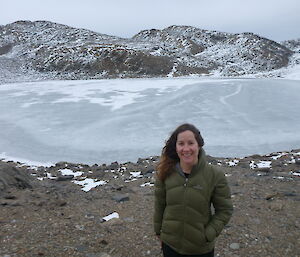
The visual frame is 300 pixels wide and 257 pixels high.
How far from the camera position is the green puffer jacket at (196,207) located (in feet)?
9.55

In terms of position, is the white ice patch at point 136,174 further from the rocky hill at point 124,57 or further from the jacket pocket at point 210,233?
the rocky hill at point 124,57

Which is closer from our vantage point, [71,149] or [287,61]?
[71,149]

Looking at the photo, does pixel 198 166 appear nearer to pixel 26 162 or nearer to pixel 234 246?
pixel 234 246

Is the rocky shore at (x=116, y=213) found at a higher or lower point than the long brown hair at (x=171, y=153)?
lower

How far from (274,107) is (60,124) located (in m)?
10.5

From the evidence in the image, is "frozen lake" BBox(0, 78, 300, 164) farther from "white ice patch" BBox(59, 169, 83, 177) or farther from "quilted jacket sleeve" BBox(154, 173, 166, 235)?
"quilted jacket sleeve" BBox(154, 173, 166, 235)

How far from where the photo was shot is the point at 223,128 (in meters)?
13.8

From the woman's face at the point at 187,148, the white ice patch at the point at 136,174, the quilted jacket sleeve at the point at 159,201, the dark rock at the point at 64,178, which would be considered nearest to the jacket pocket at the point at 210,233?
the quilted jacket sleeve at the point at 159,201

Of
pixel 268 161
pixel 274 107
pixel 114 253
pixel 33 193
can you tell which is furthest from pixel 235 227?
pixel 274 107

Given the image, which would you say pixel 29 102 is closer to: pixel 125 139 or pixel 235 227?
pixel 125 139

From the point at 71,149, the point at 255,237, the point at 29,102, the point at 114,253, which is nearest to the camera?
the point at 114,253

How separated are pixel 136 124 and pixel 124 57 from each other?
36891 millimetres

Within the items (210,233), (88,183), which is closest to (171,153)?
(210,233)

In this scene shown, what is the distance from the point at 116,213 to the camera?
593cm
